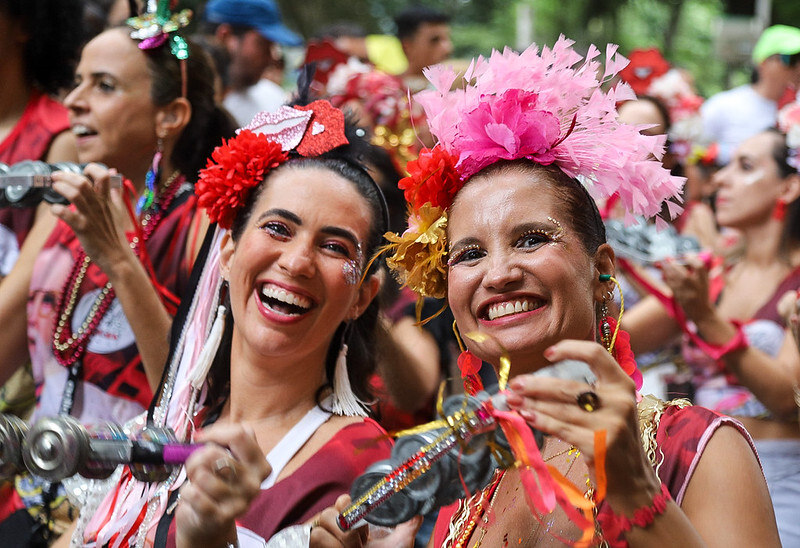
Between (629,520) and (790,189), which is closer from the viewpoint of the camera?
(629,520)

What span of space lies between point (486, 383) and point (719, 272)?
9.02 ft

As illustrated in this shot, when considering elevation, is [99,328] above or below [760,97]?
above

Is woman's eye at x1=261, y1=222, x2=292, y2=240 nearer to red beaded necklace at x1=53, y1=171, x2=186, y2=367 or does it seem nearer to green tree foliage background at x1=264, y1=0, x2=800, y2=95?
red beaded necklace at x1=53, y1=171, x2=186, y2=367

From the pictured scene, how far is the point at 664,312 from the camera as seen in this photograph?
4.68 metres

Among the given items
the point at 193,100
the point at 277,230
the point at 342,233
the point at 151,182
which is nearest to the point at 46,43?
the point at 193,100

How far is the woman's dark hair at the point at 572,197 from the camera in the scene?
7.30ft

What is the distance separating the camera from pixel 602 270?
2262mm

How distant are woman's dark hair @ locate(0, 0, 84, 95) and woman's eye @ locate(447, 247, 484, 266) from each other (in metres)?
2.52

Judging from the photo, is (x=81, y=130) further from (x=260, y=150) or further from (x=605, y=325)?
(x=605, y=325)

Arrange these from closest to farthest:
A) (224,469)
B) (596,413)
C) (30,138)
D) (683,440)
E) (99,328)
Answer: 1. (596,413)
2. (224,469)
3. (683,440)
4. (99,328)
5. (30,138)

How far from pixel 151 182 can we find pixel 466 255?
5.72ft

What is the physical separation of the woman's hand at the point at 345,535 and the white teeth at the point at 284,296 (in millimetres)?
583

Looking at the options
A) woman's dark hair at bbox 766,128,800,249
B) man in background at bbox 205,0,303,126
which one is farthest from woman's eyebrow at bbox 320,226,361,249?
man in background at bbox 205,0,303,126

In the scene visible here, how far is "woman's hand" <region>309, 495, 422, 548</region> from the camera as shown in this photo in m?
2.21
